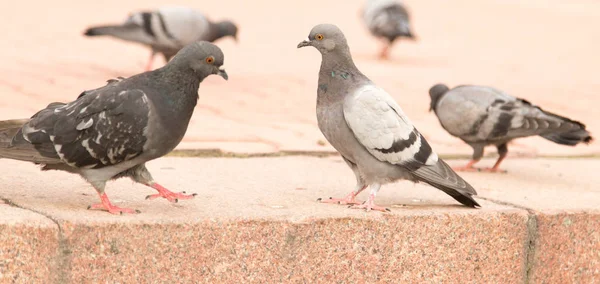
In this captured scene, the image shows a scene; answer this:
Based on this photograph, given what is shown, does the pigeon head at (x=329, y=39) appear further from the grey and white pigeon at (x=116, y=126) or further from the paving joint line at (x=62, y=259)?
the paving joint line at (x=62, y=259)

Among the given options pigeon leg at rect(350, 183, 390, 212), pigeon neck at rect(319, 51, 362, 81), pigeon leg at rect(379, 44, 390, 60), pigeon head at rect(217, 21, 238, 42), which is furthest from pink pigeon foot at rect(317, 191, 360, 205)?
pigeon leg at rect(379, 44, 390, 60)

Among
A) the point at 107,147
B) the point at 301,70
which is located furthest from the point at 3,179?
the point at 301,70

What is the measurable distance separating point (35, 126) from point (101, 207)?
1.38 feet

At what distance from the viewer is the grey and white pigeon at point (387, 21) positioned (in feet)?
37.5

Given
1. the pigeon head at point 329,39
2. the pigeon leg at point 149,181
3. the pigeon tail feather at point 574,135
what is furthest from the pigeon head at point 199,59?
the pigeon tail feather at point 574,135

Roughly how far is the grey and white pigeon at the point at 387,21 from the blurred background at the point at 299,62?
0.28m

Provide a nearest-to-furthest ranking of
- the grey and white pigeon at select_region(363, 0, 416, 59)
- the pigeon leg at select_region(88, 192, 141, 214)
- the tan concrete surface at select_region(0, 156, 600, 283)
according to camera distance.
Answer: the tan concrete surface at select_region(0, 156, 600, 283)
the pigeon leg at select_region(88, 192, 141, 214)
the grey and white pigeon at select_region(363, 0, 416, 59)

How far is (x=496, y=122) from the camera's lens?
18.4ft

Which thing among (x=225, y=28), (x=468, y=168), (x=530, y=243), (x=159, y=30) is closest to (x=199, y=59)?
(x=530, y=243)

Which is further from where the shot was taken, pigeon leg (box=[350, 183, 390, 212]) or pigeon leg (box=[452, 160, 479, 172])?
pigeon leg (box=[452, 160, 479, 172])

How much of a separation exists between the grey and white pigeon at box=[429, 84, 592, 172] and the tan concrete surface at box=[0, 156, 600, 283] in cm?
106

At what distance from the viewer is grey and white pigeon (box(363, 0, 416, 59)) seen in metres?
11.4

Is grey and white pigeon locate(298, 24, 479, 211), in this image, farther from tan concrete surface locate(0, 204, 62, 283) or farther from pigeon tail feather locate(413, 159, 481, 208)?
tan concrete surface locate(0, 204, 62, 283)

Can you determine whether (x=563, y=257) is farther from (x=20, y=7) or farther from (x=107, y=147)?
(x=20, y=7)
